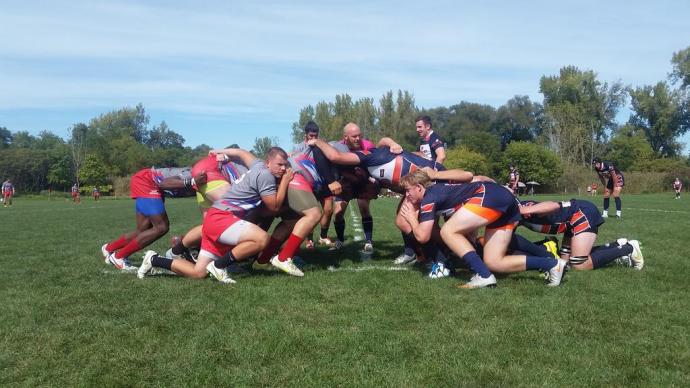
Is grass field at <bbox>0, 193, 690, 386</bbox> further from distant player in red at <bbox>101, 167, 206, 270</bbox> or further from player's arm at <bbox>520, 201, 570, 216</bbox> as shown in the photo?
player's arm at <bbox>520, 201, 570, 216</bbox>

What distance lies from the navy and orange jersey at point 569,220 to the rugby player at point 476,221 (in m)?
0.63

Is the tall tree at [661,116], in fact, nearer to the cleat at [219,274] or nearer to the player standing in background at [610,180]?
the player standing in background at [610,180]

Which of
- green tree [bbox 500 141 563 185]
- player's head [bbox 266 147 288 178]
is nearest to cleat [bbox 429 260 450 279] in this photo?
player's head [bbox 266 147 288 178]

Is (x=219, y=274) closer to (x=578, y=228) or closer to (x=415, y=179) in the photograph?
(x=415, y=179)

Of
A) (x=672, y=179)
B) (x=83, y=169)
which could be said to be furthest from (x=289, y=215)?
(x=83, y=169)

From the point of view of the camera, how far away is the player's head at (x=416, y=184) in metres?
6.05

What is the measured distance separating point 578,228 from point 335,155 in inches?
121

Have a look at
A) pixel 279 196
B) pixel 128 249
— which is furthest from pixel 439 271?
pixel 128 249

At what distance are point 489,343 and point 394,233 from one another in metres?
7.71

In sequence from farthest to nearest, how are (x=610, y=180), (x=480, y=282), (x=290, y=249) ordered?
(x=610, y=180)
(x=290, y=249)
(x=480, y=282)

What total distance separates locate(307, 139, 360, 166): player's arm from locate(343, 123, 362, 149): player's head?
486 mm

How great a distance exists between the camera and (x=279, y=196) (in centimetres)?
624

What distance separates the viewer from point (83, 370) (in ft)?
11.3

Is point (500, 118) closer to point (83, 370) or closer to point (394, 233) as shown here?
point (394, 233)
